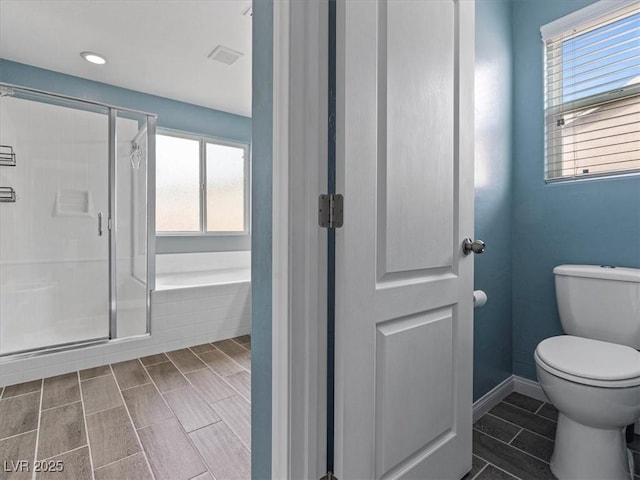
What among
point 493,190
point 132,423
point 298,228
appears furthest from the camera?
point 493,190

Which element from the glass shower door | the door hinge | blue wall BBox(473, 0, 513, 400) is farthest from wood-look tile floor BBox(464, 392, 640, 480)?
the glass shower door

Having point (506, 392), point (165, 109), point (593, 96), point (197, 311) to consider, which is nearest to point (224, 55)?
point (165, 109)

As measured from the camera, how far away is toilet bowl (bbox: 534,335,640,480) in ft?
3.57

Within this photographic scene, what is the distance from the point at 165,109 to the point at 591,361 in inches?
155

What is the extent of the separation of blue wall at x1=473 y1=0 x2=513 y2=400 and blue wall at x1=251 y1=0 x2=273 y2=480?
44.9 inches

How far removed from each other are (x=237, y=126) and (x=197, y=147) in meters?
0.56

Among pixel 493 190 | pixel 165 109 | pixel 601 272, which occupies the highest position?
pixel 165 109

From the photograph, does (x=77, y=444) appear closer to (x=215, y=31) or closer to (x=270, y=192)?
(x=270, y=192)

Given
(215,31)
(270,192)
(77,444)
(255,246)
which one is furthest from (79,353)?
(215,31)

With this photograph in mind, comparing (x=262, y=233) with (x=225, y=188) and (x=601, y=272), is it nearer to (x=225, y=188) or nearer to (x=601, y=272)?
(x=601, y=272)

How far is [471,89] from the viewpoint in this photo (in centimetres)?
125

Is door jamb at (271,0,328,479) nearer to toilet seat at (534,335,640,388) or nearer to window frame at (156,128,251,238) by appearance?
toilet seat at (534,335,640,388)

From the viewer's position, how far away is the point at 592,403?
3.64 ft

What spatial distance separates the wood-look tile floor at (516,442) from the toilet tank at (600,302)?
472mm
